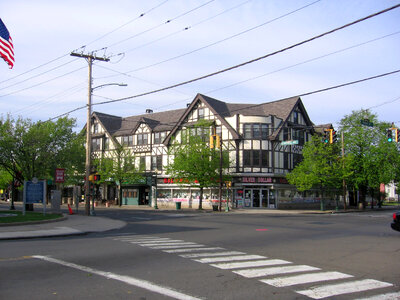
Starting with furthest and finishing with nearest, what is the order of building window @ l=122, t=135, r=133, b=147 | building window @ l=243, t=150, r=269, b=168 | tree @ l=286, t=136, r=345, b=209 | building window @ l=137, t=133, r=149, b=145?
building window @ l=122, t=135, r=133, b=147
building window @ l=137, t=133, r=149, b=145
building window @ l=243, t=150, r=269, b=168
tree @ l=286, t=136, r=345, b=209

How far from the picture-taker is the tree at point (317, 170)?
41.9 m

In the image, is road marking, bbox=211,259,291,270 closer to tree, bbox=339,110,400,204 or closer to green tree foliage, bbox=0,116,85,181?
green tree foliage, bbox=0,116,85,181

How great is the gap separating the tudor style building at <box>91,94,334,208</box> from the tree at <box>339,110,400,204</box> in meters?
5.54

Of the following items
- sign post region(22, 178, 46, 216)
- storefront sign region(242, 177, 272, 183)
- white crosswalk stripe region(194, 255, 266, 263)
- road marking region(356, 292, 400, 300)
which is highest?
storefront sign region(242, 177, 272, 183)

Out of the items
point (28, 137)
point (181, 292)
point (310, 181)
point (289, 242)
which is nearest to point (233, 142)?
point (310, 181)

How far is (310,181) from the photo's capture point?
A: 41500 mm

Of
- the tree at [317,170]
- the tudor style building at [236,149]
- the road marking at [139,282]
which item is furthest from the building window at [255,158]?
the road marking at [139,282]

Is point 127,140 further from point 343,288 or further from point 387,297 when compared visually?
point 387,297

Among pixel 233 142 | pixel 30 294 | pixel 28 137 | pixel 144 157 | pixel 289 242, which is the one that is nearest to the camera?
pixel 30 294

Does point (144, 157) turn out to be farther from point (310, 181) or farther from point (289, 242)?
point (289, 242)

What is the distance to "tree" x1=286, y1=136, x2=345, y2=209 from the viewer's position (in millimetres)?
41906

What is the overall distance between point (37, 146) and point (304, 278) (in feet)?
90.5

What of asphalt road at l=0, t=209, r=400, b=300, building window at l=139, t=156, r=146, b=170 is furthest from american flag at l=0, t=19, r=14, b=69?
building window at l=139, t=156, r=146, b=170

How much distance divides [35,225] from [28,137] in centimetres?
1319
